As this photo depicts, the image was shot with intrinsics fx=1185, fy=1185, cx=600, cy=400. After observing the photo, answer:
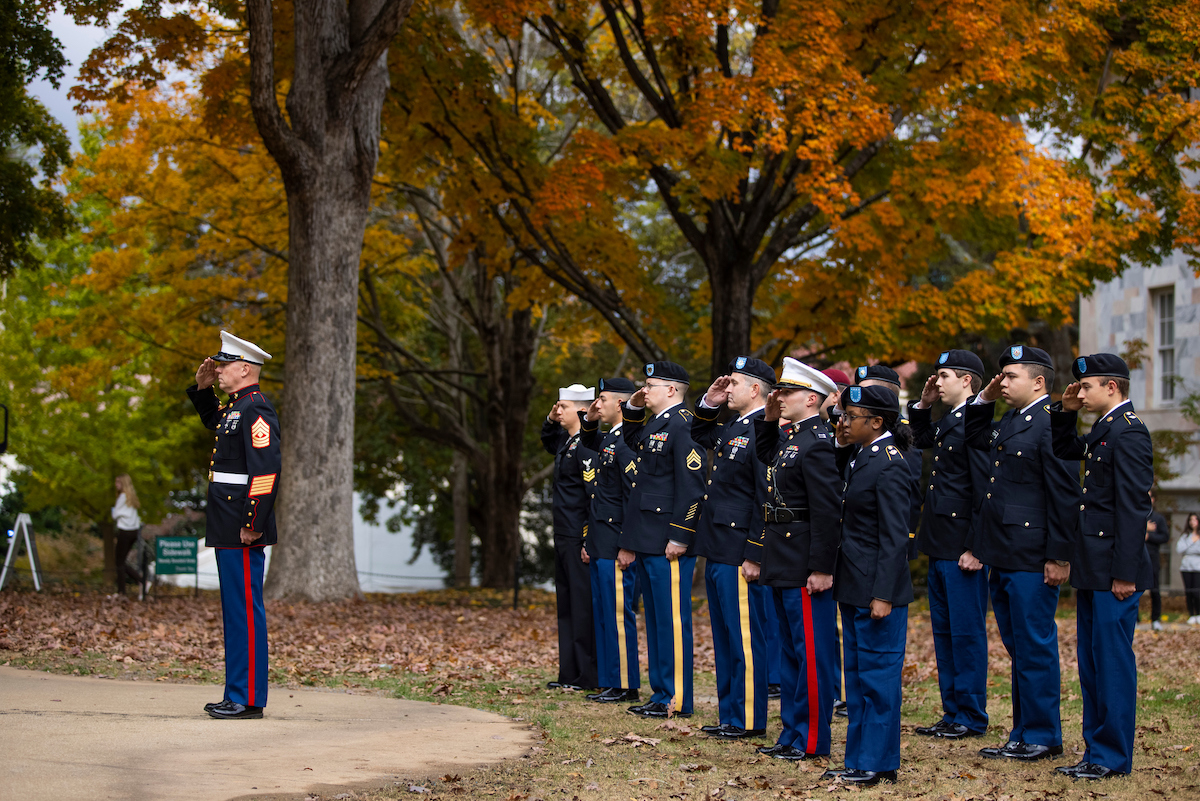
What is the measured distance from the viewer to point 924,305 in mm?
17422

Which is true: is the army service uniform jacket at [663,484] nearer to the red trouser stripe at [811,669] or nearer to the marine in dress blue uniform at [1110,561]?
the red trouser stripe at [811,669]

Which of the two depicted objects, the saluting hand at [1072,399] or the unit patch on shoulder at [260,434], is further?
the unit patch on shoulder at [260,434]

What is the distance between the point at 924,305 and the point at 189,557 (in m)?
11.2

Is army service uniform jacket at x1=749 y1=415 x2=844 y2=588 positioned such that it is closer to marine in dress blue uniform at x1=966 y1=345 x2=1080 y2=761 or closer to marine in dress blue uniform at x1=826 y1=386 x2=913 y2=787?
marine in dress blue uniform at x1=826 y1=386 x2=913 y2=787

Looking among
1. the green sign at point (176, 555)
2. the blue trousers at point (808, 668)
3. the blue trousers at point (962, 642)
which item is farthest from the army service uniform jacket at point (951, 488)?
the green sign at point (176, 555)

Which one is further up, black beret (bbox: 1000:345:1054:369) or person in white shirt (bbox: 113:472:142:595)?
black beret (bbox: 1000:345:1054:369)

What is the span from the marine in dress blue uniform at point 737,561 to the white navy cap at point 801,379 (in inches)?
19.3

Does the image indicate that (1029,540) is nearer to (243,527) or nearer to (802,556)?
(802,556)

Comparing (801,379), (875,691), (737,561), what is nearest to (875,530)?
(875,691)

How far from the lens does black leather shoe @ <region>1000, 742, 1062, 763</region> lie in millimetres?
6453

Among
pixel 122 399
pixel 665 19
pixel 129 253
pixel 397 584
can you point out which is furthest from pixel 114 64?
pixel 397 584

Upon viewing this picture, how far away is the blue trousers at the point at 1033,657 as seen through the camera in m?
6.51

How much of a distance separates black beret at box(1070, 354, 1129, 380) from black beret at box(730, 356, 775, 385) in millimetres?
1788

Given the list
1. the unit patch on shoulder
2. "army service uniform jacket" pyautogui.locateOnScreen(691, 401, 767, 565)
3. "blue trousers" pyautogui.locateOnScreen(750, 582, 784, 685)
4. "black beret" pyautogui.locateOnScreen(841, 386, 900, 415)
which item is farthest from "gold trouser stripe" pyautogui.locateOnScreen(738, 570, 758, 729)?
the unit patch on shoulder
